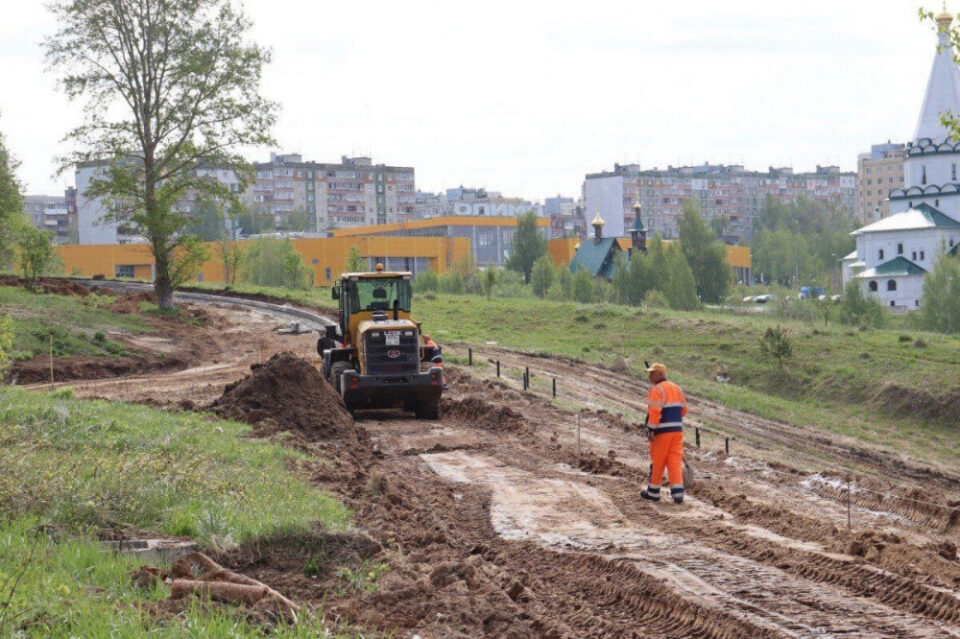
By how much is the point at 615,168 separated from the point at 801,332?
15490cm

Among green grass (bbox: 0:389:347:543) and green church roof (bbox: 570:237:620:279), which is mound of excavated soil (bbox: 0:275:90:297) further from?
green church roof (bbox: 570:237:620:279)

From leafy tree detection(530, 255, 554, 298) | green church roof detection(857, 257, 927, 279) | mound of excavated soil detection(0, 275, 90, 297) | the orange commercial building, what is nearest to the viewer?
mound of excavated soil detection(0, 275, 90, 297)

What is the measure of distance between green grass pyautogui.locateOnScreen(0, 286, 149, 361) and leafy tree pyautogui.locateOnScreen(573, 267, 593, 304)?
44.3 meters

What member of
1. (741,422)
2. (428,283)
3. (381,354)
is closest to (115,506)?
(381,354)

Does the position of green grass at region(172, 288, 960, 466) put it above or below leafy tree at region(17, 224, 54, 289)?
below

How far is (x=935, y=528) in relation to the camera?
13664mm

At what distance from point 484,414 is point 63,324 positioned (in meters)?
17.1

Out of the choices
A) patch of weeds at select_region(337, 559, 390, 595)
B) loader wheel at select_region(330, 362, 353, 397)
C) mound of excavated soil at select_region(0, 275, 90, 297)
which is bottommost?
patch of weeds at select_region(337, 559, 390, 595)

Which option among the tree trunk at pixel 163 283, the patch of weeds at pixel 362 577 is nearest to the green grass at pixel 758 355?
the tree trunk at pixel 163 283

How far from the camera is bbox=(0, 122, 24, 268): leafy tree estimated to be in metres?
43.7

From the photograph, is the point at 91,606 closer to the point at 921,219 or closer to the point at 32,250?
the point at 32,250

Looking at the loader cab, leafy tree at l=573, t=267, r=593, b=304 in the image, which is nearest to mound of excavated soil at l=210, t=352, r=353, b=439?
the loader cab

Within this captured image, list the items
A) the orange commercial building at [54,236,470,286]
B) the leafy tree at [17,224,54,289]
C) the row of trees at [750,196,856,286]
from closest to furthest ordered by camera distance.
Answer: the leafy tree at [17,224,54,289]
the orange commercial building at [54,236,470,286]
the row of trees at [750,196,856,286]

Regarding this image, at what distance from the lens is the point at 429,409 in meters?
22.2
